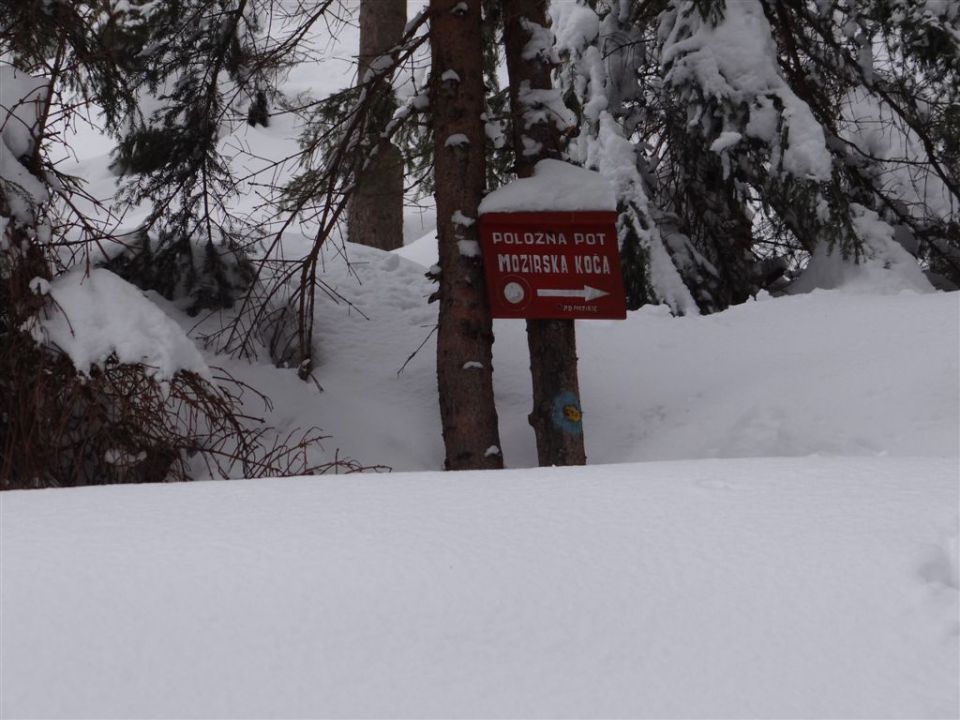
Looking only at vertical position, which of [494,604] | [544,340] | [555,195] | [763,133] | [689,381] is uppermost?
[763,133]

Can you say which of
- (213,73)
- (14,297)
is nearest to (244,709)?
(14,297)

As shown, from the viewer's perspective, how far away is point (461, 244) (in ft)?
16.1

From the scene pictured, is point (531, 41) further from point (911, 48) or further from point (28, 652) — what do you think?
point (28, 652)

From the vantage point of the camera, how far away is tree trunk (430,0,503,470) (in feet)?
16.2

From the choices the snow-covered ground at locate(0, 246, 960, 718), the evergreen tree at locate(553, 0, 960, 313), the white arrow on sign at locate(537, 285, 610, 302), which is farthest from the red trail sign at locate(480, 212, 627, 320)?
the evergreen tree at locate(553, 0, 960, 313)

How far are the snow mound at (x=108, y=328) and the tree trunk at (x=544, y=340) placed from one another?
1646mm

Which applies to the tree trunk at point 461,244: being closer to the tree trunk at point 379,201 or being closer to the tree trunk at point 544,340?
the tree trunk at point 544,340

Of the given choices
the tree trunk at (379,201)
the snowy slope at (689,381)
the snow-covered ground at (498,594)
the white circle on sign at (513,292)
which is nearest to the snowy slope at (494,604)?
the snow-covered ground at (498,594)

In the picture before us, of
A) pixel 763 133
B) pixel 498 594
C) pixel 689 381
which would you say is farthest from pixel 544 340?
pixel 498 594

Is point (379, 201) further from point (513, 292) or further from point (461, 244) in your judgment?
point (513, 292)

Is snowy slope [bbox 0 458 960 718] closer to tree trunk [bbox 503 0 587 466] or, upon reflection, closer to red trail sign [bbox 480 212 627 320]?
red trail sign [bbox 480 212 627 320]

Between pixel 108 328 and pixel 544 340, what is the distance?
2016mm

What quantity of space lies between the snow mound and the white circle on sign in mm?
1429

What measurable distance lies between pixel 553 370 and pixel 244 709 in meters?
3.40
